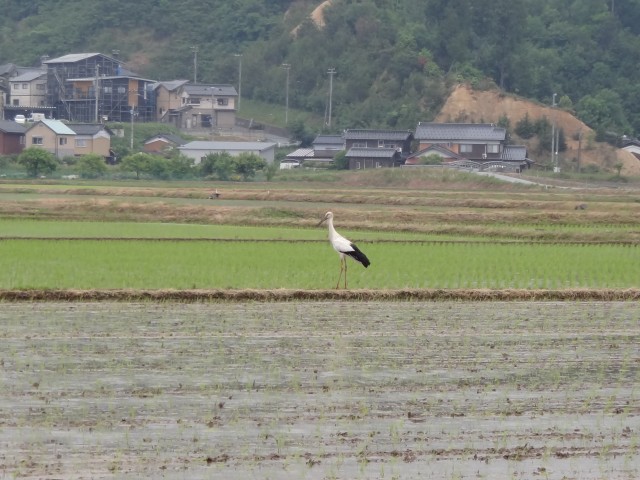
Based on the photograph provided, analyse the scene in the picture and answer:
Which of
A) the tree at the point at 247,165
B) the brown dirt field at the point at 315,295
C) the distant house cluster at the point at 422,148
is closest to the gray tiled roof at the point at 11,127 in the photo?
the distant house cluster at the point at 422,148

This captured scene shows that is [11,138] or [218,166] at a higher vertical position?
[11,138]

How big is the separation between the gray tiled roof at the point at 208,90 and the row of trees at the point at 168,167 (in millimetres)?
15900

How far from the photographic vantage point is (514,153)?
58.4 metres

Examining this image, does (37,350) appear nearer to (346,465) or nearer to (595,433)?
(346,465)

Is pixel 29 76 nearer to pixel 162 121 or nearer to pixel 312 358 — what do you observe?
pixel 162 121

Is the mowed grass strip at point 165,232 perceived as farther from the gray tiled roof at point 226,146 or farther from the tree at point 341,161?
the gray tiled roof at point 226,146

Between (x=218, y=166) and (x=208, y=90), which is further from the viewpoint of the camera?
(x=208, y=90)

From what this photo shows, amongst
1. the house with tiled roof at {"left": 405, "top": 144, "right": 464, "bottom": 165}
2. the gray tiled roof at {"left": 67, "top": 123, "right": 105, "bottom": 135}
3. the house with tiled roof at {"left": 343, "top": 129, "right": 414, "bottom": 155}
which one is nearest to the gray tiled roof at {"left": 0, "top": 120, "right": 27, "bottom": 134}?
the gray tiled roof at {"left": 67, "top": 123, "right": 105, "bottom": 135}

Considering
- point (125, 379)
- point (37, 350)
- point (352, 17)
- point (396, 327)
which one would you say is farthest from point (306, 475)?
point (352, 17)

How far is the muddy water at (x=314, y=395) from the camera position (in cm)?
759

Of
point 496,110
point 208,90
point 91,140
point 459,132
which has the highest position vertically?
point 208,90

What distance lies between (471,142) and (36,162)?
21834mm

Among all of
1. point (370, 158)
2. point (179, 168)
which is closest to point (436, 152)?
point (370, 158)

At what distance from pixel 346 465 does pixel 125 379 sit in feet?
9.12
